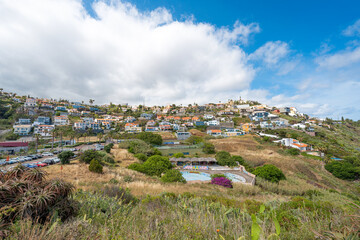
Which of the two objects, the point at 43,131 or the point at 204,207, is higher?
the point at 204,207

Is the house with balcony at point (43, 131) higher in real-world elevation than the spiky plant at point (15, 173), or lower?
lower

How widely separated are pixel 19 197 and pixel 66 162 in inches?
864

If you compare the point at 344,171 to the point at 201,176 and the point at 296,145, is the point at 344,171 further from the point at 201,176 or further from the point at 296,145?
the point at 201,176

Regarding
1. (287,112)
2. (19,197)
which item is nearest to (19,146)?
(19,197)

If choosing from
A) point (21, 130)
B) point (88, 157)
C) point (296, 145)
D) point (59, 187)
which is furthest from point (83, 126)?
point (296, 145)

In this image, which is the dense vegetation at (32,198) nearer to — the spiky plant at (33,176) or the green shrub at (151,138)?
the spiky plant at (33,176)

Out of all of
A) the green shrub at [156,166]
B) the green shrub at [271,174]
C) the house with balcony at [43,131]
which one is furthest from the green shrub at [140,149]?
the house with balcony at [43,131]

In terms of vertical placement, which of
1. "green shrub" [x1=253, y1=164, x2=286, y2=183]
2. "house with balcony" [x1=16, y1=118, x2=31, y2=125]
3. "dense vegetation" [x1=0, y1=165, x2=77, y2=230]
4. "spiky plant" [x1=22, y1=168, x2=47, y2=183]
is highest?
"house with balcony" [x1=16, y1=118, x2=31, y2=125]

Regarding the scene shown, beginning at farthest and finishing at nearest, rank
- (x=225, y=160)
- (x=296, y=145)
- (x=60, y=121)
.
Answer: (x=60, y=121) < (x=296, y=145) < (x=225, y=160)

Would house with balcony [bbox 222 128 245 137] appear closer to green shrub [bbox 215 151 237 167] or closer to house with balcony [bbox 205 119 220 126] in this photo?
house with balcony [bbox 205 119 220 126]

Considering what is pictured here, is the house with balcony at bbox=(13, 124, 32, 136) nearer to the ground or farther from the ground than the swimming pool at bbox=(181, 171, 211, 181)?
farther from the ground

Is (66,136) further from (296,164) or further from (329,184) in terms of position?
(329,184)

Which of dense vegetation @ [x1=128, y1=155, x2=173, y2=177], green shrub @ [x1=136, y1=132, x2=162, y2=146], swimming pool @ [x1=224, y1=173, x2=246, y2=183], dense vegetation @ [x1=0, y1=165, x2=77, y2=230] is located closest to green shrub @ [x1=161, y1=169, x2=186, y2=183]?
dense vegetation @ [x1=128, y1=155, x2=173, y2=177]

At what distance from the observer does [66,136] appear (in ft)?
156
